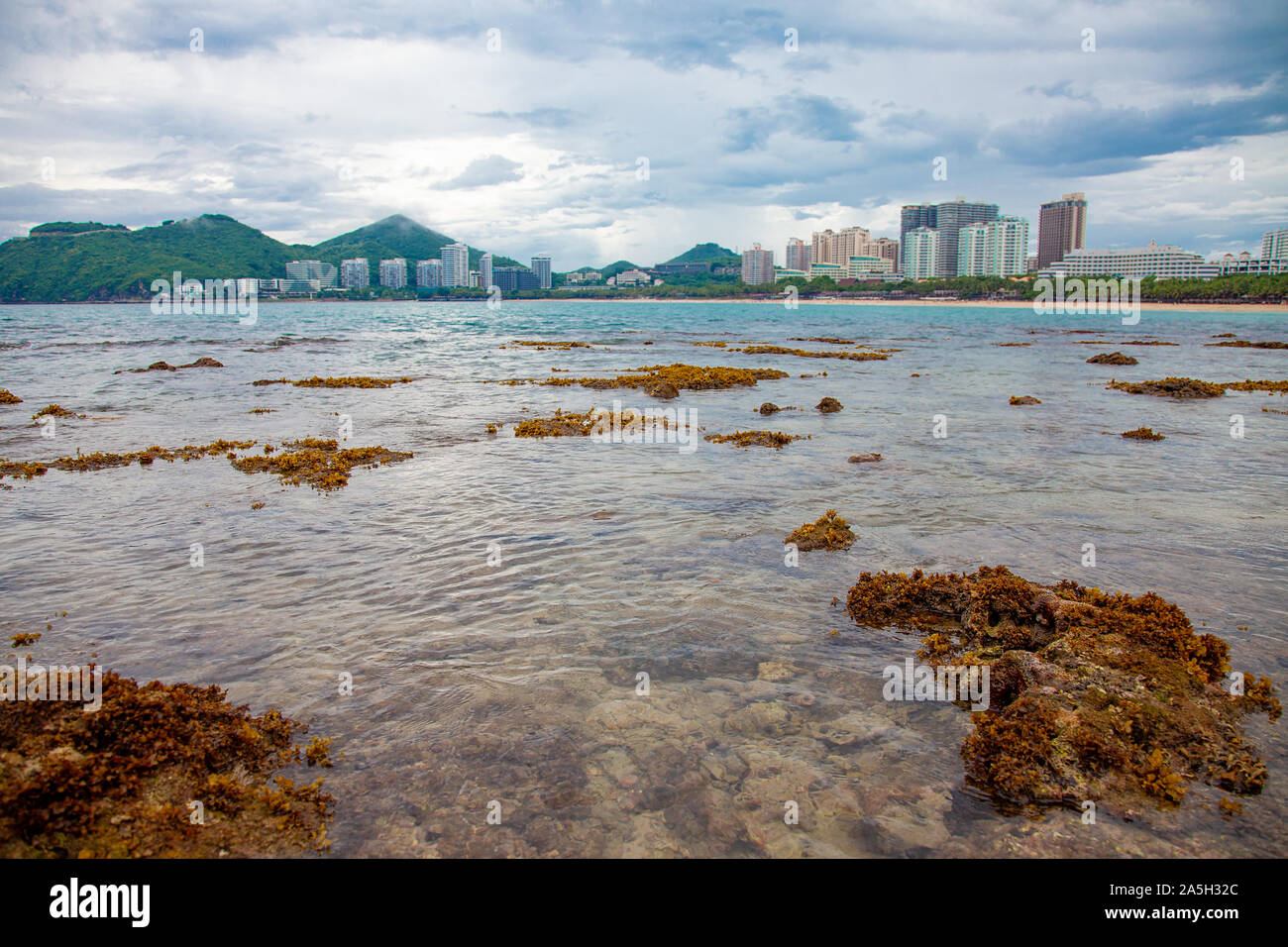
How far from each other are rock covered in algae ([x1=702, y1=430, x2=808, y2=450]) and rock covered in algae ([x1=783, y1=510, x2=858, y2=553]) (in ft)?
22.3

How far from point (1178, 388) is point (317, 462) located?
1156 inches

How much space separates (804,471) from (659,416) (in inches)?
303

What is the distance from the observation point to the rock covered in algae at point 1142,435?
18094 millimetres

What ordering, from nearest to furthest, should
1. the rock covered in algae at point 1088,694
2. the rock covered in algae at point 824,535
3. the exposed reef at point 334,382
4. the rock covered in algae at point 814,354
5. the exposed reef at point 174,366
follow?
the rock covered in algae at point 1088,694
the rock covered in algae at point 824,535
the exposed reef at point 334,382
the exposed reef at point 174,366
the rock covered in algae at point 814,354

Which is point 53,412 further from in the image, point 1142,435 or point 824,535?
point 1142,435

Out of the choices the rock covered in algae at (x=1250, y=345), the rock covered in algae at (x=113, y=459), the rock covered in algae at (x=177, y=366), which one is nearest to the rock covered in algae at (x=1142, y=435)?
the rock covered in algae at (x=113, y=459)

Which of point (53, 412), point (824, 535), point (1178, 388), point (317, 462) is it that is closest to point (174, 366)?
point (53, 412)

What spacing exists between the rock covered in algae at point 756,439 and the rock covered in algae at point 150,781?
13316mm

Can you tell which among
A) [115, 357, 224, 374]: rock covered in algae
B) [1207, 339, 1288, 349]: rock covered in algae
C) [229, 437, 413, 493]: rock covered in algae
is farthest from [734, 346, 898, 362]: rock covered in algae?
[229, 437, 413, 493]: rock covered in algae

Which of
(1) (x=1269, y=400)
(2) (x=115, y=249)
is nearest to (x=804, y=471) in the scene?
(1) (x=1269, y=400)

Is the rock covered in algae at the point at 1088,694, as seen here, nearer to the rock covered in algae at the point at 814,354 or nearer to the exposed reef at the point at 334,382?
the exposed reef at the point at 334,382

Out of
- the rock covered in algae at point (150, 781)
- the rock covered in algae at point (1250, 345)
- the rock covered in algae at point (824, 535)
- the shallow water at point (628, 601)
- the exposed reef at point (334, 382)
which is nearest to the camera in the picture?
the rock covered in algae at point (150, 781)

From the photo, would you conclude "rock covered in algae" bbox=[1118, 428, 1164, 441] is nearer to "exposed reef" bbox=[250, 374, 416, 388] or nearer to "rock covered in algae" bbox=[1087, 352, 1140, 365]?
"rock covered in algae" bbox=[1087, 352, 1140, 365]
